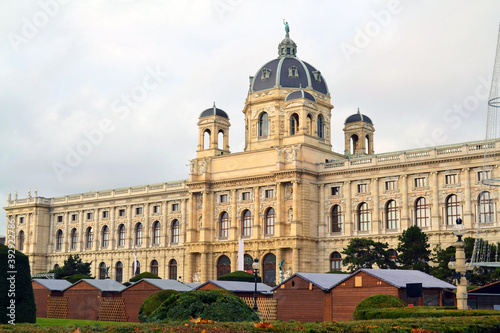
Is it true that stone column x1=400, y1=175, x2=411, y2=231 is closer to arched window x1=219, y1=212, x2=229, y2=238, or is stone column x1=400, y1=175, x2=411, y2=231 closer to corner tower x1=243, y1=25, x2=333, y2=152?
corner tower x1=243, y1=25, x2=333, y2=152

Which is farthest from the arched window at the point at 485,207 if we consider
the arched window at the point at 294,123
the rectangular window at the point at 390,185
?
the arched window at the point at 294,123

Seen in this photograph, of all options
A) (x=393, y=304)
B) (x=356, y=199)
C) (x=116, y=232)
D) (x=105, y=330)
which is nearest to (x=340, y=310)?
(x=393, y=304)

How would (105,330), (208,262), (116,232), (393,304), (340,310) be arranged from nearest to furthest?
(105,330), (393,304), (340,310), (208,262), (116,232)

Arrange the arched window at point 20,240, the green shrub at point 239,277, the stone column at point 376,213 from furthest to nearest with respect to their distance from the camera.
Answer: the arched window at point 20,240 < the stone column at point 376,213 < the green shrub at point 239,277

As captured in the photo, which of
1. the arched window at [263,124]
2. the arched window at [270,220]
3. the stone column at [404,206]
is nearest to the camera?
the stone column at [404,206]

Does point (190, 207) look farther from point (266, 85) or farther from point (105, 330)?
point (105, 330)

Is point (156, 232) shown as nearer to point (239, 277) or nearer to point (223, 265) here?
point (223, 265)

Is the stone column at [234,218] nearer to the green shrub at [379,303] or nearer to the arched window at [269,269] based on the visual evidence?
the arched window at [269,269]

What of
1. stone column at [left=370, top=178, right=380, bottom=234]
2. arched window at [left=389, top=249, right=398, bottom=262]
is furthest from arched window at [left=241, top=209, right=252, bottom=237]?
arched window at [left=389, top=249, right=398, bottom=262]

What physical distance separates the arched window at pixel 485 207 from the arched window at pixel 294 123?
24983 millimetres

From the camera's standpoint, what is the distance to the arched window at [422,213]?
2746 inches

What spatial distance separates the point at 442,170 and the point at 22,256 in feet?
162

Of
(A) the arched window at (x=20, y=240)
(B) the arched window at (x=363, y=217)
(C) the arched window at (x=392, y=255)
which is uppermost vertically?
(B) the arched window at (x=363, y=217)

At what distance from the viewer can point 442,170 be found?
69.2m
